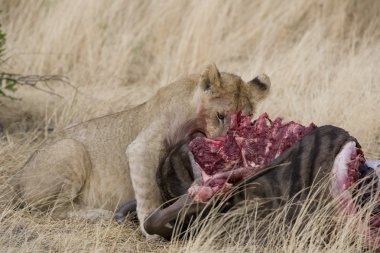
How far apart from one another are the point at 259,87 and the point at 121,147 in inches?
41.2

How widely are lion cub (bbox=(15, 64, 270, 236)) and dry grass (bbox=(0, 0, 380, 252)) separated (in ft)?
2.31

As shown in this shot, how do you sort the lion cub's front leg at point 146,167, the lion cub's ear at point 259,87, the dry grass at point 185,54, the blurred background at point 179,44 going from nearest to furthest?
1. the lion cub's front leg at point 146,167
2. the lion cub's ear at point 259,87
3. the dry grass at point 185,54
4. the blurred background at point 179,44

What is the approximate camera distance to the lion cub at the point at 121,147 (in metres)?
5.17

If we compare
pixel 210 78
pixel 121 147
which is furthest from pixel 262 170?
pixel 121 147

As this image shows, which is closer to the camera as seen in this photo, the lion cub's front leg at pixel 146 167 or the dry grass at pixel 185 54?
the lion cub's front leg at pixel 146 167

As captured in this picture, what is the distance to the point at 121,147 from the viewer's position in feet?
18.4

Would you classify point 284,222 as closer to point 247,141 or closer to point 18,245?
point 247,141

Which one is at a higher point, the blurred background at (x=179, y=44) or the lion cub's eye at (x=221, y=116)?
the blurred background at (x=179, y=44)

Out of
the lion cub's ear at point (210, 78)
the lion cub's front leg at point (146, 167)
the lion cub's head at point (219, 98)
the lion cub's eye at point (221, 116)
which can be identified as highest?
the lion cub's ear at point (210, 78)

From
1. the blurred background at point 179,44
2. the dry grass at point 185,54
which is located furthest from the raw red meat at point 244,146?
the blurred background at point 179,44

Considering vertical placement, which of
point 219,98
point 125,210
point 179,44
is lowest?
point 125,210

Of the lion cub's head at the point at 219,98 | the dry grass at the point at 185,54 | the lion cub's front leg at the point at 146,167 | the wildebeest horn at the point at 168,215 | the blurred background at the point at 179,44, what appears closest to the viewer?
the wildebeest horn at the point at 168,215

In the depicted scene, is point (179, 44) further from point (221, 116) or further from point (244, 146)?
point (244, 146)

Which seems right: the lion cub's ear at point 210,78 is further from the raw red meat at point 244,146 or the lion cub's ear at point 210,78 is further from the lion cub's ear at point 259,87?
the raw red meat at point 244,146
